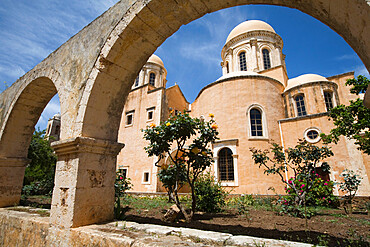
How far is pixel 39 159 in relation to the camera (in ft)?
32.9

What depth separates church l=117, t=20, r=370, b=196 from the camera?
1141 centimetres

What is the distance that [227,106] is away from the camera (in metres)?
13.3

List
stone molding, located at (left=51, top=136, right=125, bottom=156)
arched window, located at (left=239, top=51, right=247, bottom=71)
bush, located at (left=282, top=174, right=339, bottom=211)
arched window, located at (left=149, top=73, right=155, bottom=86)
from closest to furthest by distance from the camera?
1. stone molding, located at (left=51, top=136, right=125, bottom=156)
2. bush, located at (left=282, top=174, right=339, bottom=211)
3. arched window, located at (left=239, top=51, right=247, bottom=71)
4. arched window, located at (left=149, top=73, right=155, bottom=86)

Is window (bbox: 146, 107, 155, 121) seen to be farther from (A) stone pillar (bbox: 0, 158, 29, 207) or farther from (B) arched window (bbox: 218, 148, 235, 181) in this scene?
(A) stone pillar (bbox: 0, 158, 29, 207)

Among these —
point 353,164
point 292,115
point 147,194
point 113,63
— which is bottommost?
point 147,194

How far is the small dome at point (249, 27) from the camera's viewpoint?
2058 centimetres

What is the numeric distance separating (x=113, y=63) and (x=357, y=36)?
2978mm

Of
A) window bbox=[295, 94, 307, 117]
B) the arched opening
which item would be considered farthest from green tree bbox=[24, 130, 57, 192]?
window bbox=[295, 94, 307, 117]

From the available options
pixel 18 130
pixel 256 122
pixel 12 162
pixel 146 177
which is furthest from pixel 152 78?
pixel 12 162

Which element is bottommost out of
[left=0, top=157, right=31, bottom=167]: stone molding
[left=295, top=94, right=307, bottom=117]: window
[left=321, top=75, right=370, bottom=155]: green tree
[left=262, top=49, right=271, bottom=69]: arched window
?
[left=0, top=157, right=31, bottom=167]: stone molding

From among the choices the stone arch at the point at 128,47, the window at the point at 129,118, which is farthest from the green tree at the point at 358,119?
the window at the point at 129,118

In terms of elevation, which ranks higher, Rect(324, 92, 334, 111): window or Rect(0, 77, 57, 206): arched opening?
Rect(324, 92, 334, 111): window

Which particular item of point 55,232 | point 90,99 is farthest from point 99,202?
point 90,99

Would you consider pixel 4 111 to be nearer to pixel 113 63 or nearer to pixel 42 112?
pixel 42 112
